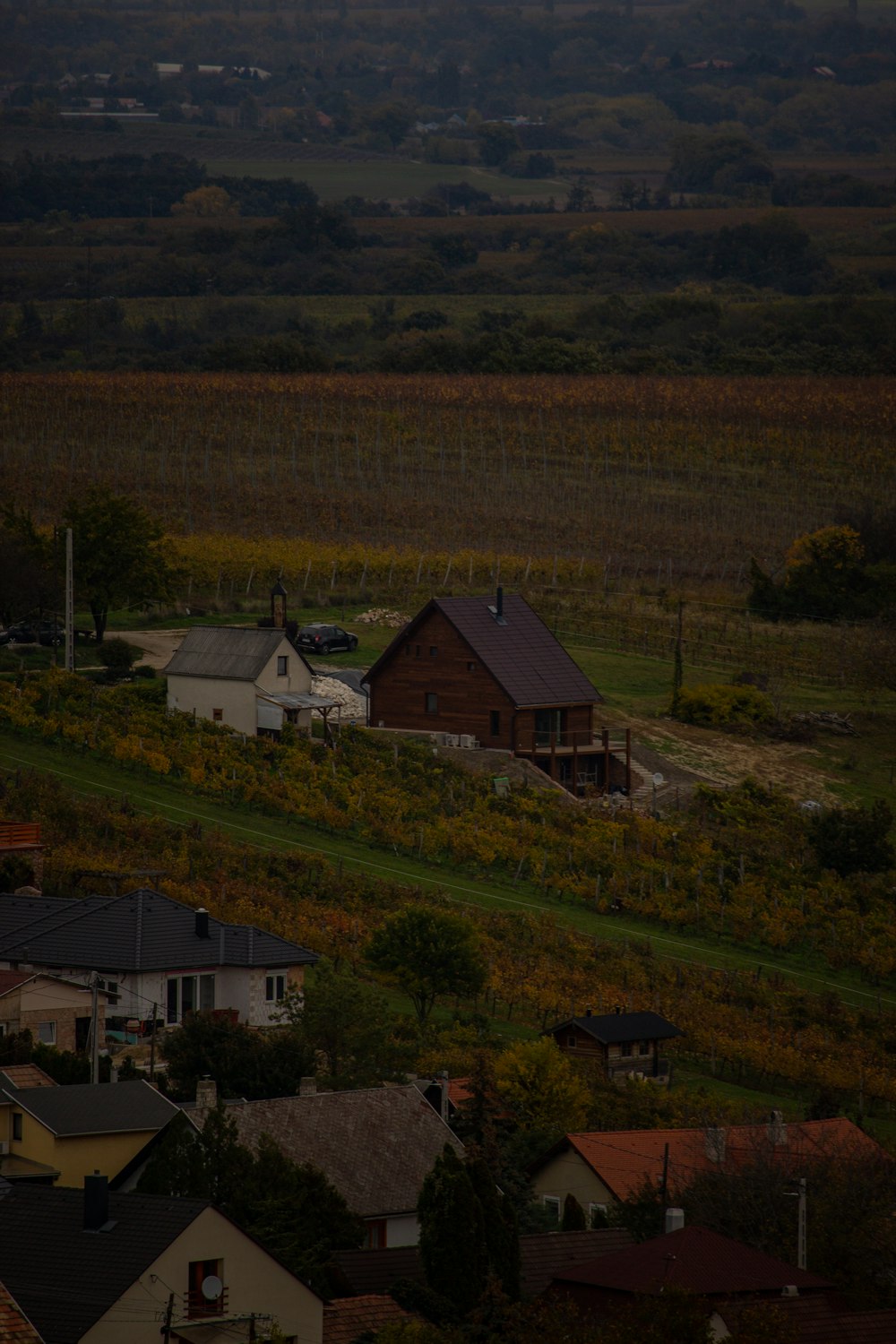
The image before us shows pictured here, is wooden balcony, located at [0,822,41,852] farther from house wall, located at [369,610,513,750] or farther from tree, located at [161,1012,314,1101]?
house wall, located at [369,610,513,750]

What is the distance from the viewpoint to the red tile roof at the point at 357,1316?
2880 cm

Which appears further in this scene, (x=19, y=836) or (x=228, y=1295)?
(x=19, y=836)

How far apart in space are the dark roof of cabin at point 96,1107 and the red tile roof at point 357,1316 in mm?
4369

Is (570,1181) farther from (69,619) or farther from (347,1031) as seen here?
(69,619)

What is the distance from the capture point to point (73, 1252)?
27.7 meters

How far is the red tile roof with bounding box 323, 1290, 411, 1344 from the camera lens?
2880 cm

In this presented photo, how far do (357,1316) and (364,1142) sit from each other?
19.4 ft

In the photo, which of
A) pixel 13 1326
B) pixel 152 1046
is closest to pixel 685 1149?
pixel 152 1046

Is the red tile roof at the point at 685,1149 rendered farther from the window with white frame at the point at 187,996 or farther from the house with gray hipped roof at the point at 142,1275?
the window with white frame at the point at 187,996

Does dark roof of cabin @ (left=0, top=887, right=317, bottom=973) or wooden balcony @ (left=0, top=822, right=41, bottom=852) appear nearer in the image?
dark roof of cabin @ (left=0, top=887, right=317, bottom=973)

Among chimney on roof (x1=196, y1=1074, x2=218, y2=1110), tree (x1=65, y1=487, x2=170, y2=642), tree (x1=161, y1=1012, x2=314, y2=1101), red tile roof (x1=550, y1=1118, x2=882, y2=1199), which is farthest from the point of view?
tree (x1=65, y1=487, x2=170, y2=642)

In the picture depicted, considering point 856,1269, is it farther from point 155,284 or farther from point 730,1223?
point 155,284

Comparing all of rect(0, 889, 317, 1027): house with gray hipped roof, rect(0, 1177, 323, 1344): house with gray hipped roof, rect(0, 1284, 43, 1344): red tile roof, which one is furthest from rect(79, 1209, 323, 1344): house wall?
rect(0, 889, 317, 1027): house with gray hipped roof

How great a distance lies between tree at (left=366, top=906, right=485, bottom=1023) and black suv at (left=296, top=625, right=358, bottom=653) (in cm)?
2702
